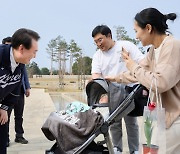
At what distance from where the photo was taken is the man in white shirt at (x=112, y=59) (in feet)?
11.5

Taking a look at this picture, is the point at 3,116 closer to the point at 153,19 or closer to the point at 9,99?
the point at 9,99

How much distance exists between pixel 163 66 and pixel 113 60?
5.14 ft

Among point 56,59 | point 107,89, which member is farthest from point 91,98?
point 56,59

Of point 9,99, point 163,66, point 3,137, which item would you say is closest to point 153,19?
point 163,66

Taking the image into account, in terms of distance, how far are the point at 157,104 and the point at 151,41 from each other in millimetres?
442

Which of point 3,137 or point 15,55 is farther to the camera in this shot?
point 3,137

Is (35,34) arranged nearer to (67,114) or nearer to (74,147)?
(67,114)

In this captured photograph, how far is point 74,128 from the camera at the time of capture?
7.61 feet

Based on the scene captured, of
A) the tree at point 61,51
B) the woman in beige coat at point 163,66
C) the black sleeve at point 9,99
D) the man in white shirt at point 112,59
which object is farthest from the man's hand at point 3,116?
the tree at point 61,51

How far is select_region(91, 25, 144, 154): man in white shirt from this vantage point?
3.49 m

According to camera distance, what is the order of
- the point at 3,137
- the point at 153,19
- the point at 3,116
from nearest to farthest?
1. the point at 153,19
2. the point at 3,116
3. the point at 3,137

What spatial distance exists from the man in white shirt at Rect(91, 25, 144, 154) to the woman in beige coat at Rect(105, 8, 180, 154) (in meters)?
1.25

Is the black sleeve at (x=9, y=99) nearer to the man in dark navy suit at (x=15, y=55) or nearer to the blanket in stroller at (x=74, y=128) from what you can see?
the man in dark navy suit at (x=15, y=55)

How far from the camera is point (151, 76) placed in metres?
2.03
